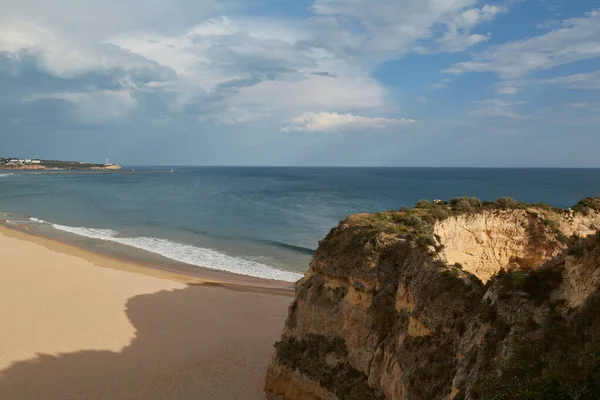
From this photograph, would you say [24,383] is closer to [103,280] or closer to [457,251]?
[103,280]

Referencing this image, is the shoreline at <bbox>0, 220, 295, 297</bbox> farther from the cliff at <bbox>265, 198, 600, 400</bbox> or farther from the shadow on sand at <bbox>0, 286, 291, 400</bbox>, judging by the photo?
the cliff at <bbox>265, 198, 600, 400</bbox>

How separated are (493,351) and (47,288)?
105 ft

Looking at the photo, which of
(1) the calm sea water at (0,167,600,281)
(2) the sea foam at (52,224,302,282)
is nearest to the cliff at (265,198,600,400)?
(2) the sea foam at (52,224,302,282)

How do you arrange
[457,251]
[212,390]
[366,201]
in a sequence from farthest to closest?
[366,201] < [212,390] < [457,251]

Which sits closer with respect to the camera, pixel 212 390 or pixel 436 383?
pixel 436 383

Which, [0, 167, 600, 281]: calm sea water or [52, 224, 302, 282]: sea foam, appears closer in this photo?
[52, 224, 302, 282]: sea foam

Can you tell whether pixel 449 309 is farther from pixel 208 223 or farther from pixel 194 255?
pixel 208 223

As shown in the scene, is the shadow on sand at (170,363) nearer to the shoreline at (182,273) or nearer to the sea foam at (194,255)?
the shoreline at (182,273)

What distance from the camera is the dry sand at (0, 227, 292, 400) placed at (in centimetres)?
1973

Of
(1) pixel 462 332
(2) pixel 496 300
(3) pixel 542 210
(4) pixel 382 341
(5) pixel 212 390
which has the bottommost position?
(5) pixel 212 390

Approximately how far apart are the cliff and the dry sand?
6.03 metres

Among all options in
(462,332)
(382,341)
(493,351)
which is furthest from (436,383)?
(382,341)

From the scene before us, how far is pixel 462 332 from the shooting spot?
10.9m

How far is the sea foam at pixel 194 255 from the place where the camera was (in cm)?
3972
